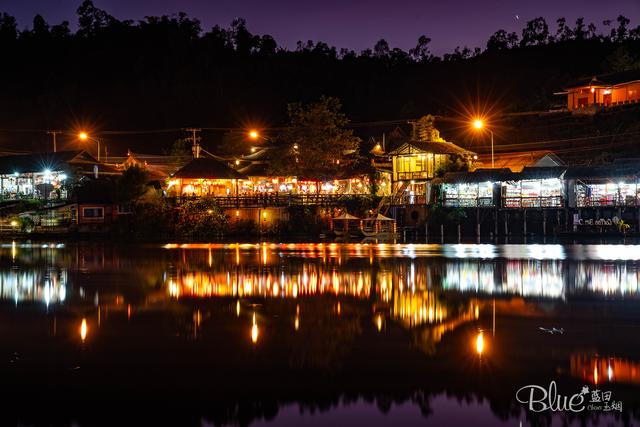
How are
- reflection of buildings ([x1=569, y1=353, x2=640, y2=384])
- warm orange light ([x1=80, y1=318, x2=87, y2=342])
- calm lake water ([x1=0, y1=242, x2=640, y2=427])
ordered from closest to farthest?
calm lake water ([x1=0, y1=242, x2=640, y2=427]) → reflection of buildings ([x1=569, y1=353, x2=640, y2=384]) → warm orange light ([x1=80, y1=318, x2=87, y2=342])

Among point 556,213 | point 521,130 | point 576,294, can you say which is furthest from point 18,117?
point 576,294

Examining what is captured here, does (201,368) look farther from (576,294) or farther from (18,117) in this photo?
(18,117)

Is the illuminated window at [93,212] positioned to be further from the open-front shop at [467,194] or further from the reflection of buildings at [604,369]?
the reflection of buildings at [604,369]

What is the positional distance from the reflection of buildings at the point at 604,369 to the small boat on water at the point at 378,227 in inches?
1714

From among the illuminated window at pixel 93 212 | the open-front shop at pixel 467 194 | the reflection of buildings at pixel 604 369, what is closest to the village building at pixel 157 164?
the illuminated window at pixel 93 212

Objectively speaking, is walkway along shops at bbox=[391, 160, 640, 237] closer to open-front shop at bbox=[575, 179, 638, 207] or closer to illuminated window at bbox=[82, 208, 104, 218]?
open-front shop at bbox=[575, 179, 638, 207]

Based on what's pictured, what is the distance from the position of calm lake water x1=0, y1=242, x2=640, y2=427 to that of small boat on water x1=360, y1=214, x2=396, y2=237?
89.6 ft

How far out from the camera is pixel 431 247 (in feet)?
157

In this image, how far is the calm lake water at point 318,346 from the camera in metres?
12.7

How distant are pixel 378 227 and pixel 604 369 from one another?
1784 inches

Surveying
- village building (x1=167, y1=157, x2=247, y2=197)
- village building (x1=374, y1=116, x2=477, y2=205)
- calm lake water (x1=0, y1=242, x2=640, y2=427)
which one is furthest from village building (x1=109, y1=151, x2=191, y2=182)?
calm lake water (x1=0, y1=242, x2=640, y2=427)

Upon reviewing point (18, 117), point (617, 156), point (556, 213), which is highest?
point (18, 117)

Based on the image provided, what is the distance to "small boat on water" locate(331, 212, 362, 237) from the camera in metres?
60.4

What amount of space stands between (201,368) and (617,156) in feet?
192
